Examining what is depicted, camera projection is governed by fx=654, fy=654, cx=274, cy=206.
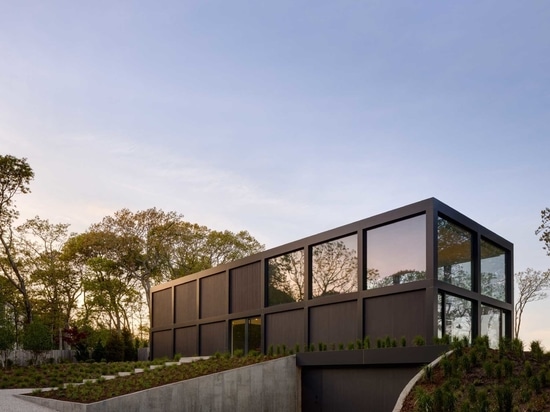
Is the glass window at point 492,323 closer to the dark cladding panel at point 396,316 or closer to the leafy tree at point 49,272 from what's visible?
the dark cladding panel at point 396,316

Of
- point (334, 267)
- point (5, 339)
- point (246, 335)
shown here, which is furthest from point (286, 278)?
point (5, 339)

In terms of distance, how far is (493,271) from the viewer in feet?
74.8

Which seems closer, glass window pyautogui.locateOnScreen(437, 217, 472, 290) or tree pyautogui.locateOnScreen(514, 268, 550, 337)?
glass window pyautogui.locateOnScreen(437, 217, 472, 290)

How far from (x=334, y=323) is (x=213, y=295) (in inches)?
401

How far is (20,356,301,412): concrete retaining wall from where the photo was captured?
18.3 m

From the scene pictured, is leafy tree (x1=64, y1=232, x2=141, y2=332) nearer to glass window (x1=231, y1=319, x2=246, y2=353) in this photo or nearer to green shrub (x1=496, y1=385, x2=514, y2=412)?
glass window (x1=231, y1=319, x2=246, y2=353)

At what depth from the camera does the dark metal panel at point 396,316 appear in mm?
17969

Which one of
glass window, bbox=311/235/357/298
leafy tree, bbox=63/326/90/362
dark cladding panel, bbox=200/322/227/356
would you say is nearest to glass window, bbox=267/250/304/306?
glass window, bbox=311/235/357/298

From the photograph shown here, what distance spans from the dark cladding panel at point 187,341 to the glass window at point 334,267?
1072 centimetres

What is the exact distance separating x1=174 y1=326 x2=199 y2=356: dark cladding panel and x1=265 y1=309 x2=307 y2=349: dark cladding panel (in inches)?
282

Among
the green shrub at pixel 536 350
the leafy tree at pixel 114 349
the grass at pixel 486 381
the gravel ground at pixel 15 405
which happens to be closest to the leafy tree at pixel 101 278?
the leafy tree at pixel 114 349

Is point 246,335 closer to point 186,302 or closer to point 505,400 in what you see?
point 186,302

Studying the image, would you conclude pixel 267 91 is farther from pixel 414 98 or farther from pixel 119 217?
pixel 119 217

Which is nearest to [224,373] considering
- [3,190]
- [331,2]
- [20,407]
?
[20,407]
